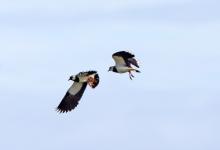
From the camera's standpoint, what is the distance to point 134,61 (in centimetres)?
4231

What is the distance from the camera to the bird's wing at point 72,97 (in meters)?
42.4

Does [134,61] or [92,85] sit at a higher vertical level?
[134,61]

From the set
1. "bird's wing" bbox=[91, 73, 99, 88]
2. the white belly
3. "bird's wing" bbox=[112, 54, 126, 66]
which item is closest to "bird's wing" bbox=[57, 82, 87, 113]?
the white belly

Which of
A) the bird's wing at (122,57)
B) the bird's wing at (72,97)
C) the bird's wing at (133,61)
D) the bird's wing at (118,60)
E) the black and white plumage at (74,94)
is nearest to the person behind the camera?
the bird's wing at (122,57)

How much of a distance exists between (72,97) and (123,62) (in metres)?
4.81

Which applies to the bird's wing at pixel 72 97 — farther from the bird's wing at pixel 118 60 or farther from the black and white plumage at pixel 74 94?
the bird's wing at pixel 118 60

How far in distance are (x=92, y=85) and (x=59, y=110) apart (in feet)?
17.0

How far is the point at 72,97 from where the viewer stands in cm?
4256

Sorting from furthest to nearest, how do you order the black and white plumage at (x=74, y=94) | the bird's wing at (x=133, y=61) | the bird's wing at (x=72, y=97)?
the bird's wing at (x=72, y=97)
the black and white plumage at (x=74, y=94)
the bird's wing at (x=133, y=61)

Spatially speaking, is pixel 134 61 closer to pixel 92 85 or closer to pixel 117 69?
pixel 117 69

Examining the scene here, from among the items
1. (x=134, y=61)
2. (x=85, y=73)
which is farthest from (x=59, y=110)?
(x=134, y=61)

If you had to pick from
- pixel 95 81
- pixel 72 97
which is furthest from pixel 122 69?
pixel 72 97

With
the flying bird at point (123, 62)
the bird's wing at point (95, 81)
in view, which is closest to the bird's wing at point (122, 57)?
the flying bird at point (123, 62)

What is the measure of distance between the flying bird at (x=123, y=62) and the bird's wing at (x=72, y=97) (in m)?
2.85
